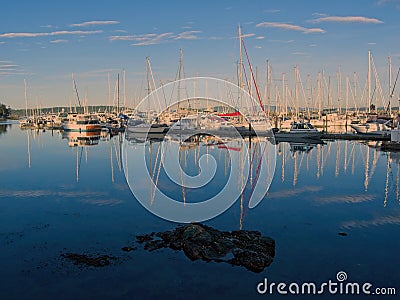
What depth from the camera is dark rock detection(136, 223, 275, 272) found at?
13.0 m

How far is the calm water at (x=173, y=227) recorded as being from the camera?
38.0 feet

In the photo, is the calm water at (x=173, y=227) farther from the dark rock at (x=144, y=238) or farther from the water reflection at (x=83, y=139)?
the water reflection at (x=83, y=139)

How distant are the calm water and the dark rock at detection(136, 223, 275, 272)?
38cm

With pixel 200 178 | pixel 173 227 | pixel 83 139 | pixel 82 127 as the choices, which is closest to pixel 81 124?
pixel 82 127

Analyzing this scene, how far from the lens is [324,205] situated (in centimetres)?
2080

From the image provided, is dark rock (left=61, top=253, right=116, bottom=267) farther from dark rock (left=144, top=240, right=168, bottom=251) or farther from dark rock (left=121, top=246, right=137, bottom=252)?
dark rock (left=144, top=240, right=168, bottom=251)

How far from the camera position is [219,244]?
14.1 m

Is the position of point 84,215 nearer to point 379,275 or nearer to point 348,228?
point 348,228

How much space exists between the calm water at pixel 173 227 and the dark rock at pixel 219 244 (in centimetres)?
38

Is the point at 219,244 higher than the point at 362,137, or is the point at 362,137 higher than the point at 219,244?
the point at 362,137

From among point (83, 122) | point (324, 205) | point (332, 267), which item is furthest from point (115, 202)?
point (83, 122)

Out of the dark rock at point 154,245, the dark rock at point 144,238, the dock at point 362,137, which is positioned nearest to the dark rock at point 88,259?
the dark rock at point 154,245

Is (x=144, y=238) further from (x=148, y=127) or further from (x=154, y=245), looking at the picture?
(x=148, y=127)

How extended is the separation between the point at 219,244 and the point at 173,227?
332 cm
